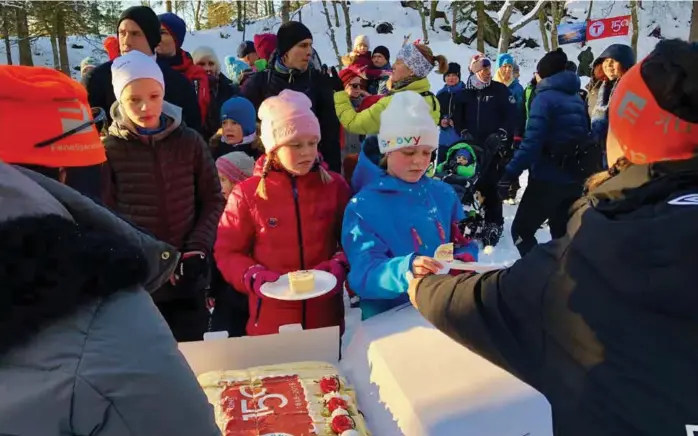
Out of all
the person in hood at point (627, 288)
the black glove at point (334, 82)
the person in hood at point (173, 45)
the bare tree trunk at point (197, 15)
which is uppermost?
the bare tree trunk at point (197, 15)

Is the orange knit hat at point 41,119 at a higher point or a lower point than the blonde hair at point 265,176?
higher

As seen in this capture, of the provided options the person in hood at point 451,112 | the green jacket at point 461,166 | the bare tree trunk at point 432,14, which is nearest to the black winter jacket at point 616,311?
the green jacket at point 461,166

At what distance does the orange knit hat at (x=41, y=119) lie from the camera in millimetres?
1158

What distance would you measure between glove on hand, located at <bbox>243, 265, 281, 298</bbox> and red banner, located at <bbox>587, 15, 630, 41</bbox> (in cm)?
1883

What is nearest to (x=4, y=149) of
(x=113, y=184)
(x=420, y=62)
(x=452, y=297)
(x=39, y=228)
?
(x=39, y=228)

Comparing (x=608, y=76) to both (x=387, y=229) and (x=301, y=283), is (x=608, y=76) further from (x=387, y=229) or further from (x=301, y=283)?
(x=301, y=283)

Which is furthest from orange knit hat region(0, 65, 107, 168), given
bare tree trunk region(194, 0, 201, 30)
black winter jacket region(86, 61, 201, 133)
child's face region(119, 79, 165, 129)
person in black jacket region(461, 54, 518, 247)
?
Result: bare tree trunk region(194, 0, 201, 30)

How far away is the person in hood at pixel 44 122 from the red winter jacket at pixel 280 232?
3.94 ft

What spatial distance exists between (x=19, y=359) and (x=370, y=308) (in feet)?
5.30

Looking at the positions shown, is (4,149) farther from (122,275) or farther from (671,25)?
(671,25)

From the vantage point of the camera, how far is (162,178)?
2.62m

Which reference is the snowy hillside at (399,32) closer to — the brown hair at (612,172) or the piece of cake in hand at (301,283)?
the piece of cake in hand at (301,283)

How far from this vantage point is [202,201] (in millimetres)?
2832

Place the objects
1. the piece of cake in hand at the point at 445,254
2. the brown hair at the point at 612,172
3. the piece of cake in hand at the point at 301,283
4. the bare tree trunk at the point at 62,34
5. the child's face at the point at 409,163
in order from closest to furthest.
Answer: the brown hair at the point at 612,172 < the piece of cake in hand at the point at 445,254 < the piece of cake in hand at the point at 301,283 < the child's face at the point at 409,163 < the bare tree trunk at the point at 62,34
